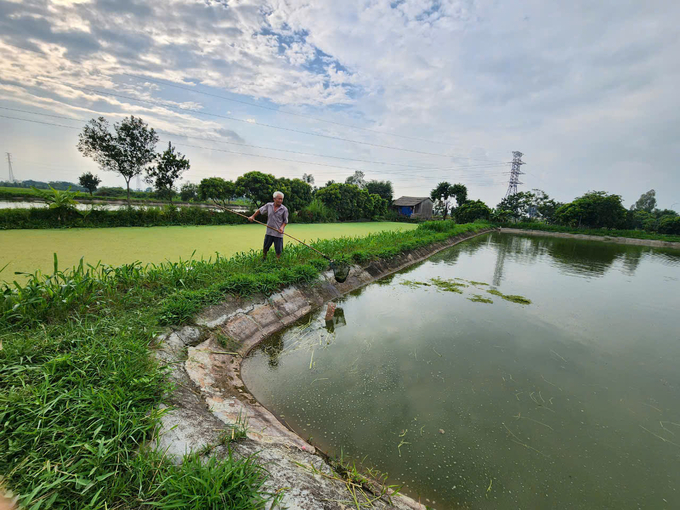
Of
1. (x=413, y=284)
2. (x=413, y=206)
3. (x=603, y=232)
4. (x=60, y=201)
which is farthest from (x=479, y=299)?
(x=413, y=206)

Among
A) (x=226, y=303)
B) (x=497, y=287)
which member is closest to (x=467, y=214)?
(x=497, y=287)

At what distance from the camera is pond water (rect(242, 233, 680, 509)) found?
67.9 inches

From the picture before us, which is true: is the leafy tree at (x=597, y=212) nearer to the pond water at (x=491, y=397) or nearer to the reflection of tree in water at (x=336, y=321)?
the pond water at (x=491, y=397)

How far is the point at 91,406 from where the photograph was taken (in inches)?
60.0

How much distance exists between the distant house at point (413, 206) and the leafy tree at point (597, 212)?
12735mm

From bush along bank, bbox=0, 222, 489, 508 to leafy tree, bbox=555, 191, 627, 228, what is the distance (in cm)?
2930

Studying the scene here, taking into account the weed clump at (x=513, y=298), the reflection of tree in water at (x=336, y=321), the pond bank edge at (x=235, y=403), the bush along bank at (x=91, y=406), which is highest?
the bush along bank at (x=91, y=406)

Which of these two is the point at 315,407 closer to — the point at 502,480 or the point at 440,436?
the point at 440,436

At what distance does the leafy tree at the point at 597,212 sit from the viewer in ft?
71.2

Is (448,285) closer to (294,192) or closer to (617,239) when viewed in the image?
(294,192)

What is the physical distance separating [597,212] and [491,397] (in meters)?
28.0

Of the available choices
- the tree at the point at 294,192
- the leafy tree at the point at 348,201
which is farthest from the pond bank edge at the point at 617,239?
the tree at the point at 294,192

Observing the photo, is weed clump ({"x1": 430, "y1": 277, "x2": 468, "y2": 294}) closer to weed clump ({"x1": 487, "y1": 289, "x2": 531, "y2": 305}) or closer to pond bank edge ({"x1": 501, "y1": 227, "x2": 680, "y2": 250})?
weed clump ({"x1": 487, "y1": 289, "x2": 531, "y2": 305})

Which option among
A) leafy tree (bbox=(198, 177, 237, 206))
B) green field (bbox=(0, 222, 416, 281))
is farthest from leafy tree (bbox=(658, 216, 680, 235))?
leafy tree (bbox=(198, 177, 237, 206))
